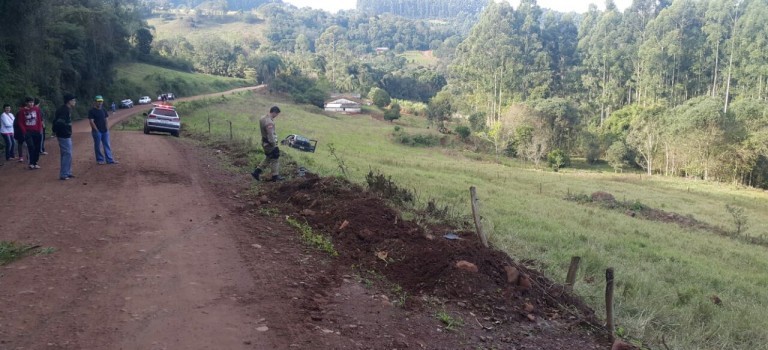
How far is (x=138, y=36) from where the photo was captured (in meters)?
72.8

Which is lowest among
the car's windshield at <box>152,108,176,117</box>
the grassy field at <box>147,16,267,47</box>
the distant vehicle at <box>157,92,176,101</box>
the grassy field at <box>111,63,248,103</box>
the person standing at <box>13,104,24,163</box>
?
the person standing at <box>13,104,24,163</box>

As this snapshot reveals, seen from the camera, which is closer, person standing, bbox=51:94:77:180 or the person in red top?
person standing, bbox=51:94:77:180

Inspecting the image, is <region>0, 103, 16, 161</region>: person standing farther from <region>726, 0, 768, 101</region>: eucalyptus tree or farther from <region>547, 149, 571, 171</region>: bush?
<region>726, 0, 768, 101</region>: eucalyptus tree

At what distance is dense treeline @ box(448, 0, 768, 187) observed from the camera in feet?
158

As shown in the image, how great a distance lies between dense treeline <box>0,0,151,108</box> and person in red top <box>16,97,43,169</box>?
7.25 meters

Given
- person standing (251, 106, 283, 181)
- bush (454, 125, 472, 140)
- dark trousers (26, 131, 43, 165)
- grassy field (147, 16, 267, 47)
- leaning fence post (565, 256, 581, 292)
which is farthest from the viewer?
grassy field (147, 16, 267, 47)

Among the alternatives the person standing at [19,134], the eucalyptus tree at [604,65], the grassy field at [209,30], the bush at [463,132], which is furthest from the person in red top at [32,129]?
the grassy field at [209,30]

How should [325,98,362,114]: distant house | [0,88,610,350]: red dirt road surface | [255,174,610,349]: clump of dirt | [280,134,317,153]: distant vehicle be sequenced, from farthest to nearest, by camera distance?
[325,98,362,114]: distant house, [280,134,317,153]: distant vehicle, [255,174,610,349]: clump of dirt, [0,88,610,350]: red dirt road surface

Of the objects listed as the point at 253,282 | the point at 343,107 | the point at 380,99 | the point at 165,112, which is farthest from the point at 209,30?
the point at 253,282

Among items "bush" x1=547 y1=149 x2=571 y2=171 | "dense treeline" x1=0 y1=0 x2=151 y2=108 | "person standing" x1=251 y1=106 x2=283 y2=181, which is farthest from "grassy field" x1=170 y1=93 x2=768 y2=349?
"bush" x1=547 y1=149 x2=571 y2=171

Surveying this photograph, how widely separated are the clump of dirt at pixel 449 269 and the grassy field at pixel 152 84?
147ft

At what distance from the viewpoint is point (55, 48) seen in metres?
30.0

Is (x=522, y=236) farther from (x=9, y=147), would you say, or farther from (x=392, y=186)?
(x=9, y=147)

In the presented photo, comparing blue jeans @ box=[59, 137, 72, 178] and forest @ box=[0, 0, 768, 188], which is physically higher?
forest @ box=[0, 0, 768, 188]
